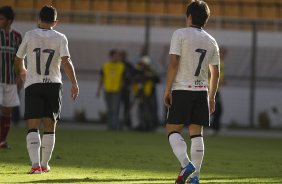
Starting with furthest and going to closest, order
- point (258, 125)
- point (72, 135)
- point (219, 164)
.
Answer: point (258, 125)
point (72, 135)
point (219, 164)

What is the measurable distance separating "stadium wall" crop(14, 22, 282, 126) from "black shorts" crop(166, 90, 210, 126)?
16.6 m

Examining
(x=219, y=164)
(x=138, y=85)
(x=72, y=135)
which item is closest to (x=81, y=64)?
(x=138, y=85)

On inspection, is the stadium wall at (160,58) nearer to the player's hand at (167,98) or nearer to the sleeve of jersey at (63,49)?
the sleeve of jersey at (63,49)

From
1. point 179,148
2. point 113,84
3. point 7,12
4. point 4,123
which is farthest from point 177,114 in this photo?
point 113,84

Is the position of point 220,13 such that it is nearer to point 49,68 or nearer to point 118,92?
point 118,92

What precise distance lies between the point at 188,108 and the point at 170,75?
386mm

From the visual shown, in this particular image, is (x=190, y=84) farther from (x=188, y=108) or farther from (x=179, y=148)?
(x=179, y=148)

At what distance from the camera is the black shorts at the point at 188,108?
9.84 meters

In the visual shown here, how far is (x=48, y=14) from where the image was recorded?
35.6ft

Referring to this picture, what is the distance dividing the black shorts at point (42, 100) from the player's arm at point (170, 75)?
5.63 ft

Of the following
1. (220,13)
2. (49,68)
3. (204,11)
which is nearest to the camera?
(204,11)

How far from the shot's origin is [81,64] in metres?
27.2

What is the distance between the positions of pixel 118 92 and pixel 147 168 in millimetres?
11805

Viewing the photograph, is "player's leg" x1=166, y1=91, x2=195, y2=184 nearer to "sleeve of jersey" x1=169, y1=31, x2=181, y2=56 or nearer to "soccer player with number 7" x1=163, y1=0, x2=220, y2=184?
"soccer player with number 7" x1=163, y1=0, x2=220, y2=184
